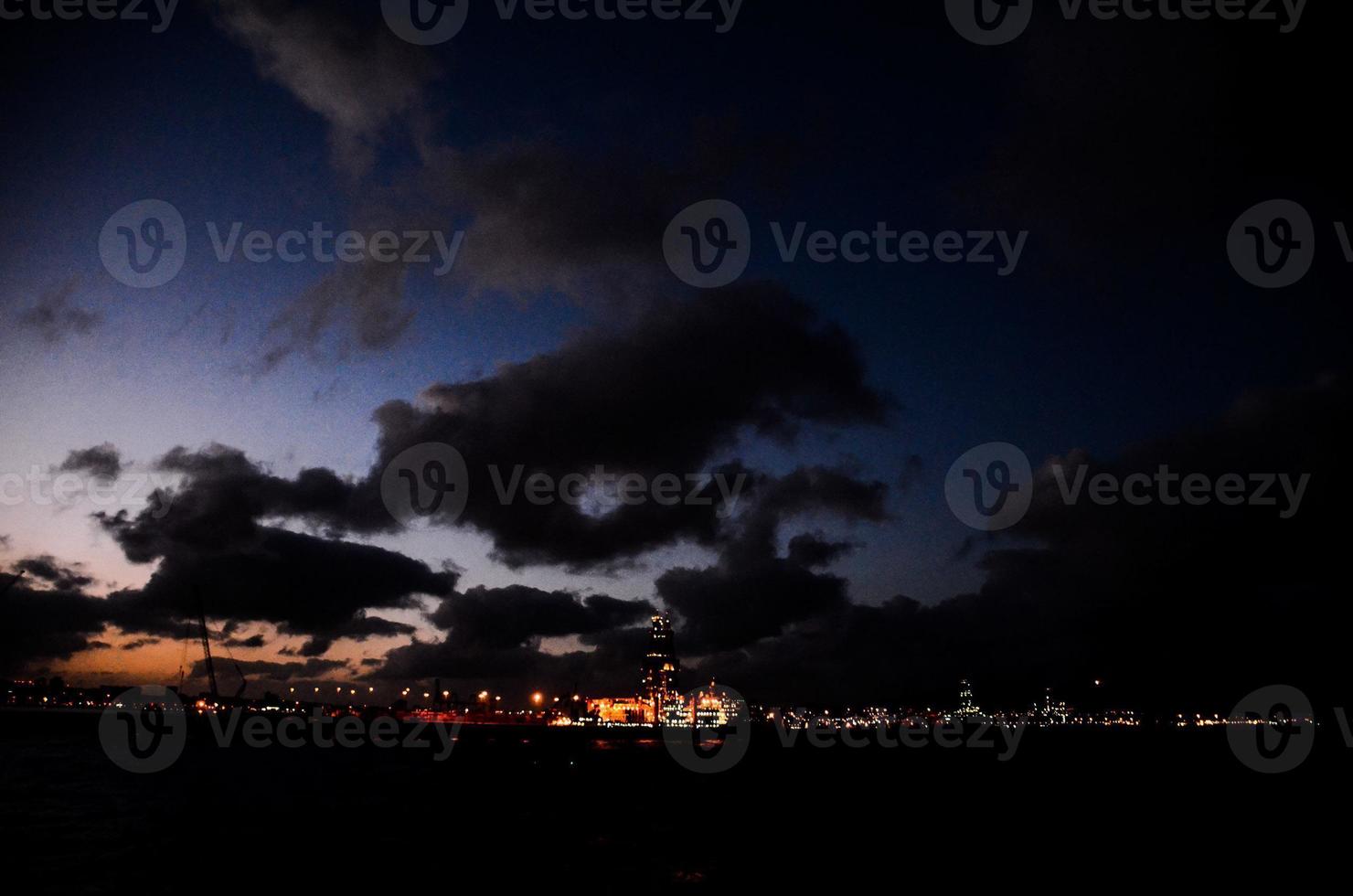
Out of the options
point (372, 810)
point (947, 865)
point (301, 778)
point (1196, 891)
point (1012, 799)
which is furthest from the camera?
point (301, 778)

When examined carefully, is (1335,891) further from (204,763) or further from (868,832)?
(204,763)

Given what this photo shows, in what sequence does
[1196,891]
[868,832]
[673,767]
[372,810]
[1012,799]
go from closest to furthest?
1. [1196,891]
2. [868,832]
3. [372,810]
4. [1012,799]
5. [673,767]

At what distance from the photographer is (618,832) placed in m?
81.3

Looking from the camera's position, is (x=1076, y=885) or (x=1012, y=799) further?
(x=1012, y=799)

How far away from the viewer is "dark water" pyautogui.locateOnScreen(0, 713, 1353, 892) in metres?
61.1

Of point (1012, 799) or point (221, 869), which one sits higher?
point (221, 869)

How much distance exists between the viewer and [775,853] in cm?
7044

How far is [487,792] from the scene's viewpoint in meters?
124

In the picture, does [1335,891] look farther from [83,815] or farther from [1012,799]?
[83,815]

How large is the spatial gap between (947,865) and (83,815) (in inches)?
3382

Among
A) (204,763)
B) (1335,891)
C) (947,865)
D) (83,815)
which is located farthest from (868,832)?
(204,763)

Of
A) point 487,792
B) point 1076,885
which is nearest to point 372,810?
point 487,792

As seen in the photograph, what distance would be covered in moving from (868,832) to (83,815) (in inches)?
3189

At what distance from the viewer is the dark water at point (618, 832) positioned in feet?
201
